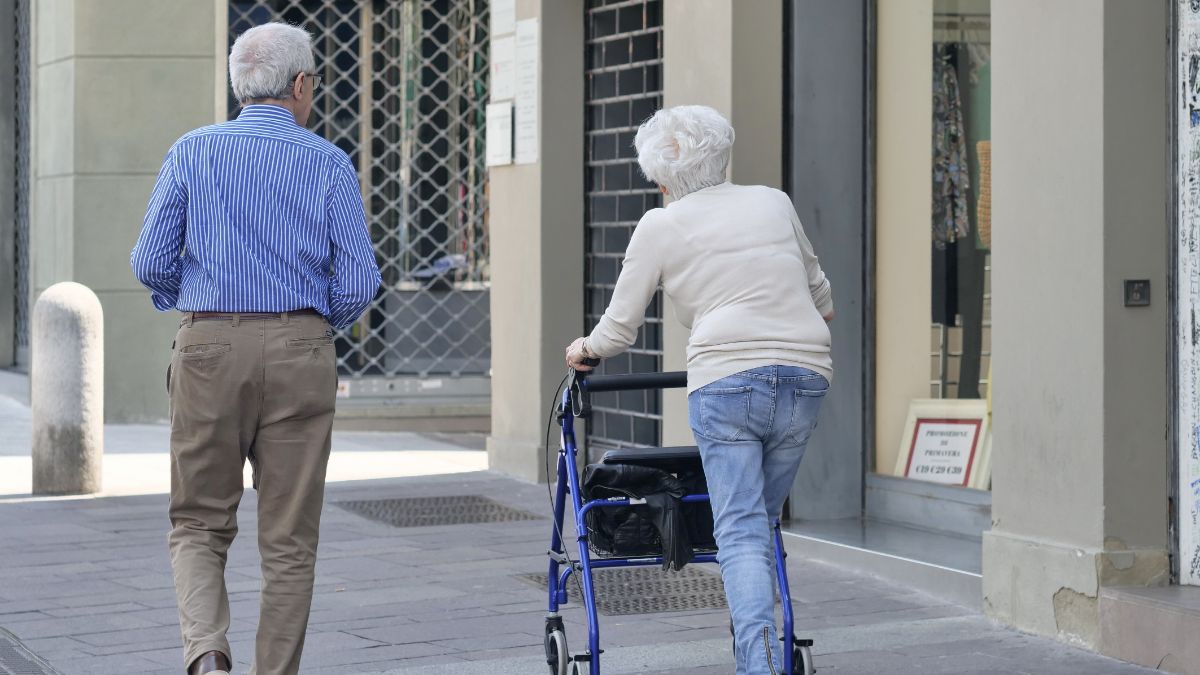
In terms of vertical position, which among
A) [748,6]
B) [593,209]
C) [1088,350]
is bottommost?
[1088,350]

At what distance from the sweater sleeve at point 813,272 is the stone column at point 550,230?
5.41 metres

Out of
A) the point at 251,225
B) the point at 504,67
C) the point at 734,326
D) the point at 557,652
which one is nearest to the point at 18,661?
the point at 557,652

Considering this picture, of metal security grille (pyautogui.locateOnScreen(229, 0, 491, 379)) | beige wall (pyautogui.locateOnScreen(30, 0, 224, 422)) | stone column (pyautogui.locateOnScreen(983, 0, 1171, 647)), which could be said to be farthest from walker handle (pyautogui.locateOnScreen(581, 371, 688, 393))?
beige wall (pyautogui.locateOnScreen(30, 0, 224, 422))

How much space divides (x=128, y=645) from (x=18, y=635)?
460 millimetres

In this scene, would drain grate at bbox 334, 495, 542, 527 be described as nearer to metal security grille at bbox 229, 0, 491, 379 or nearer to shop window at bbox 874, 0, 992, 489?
shop window at bbox 874, 0, 992, 489

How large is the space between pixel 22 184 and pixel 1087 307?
44.0ft

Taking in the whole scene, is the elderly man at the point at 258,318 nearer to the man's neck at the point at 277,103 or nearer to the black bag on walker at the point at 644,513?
the man's neck at the point at 277,103

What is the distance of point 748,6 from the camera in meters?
8.33

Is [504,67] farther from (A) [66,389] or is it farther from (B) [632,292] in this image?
(B) [632,292]

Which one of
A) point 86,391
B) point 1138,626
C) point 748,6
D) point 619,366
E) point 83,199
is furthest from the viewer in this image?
point 83,199

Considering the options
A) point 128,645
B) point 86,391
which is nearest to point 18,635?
point 128,645

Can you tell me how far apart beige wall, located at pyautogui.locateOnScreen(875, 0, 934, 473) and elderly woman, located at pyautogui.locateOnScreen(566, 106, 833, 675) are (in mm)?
3547

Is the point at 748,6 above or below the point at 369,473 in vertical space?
above

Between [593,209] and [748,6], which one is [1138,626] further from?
[593,209]
